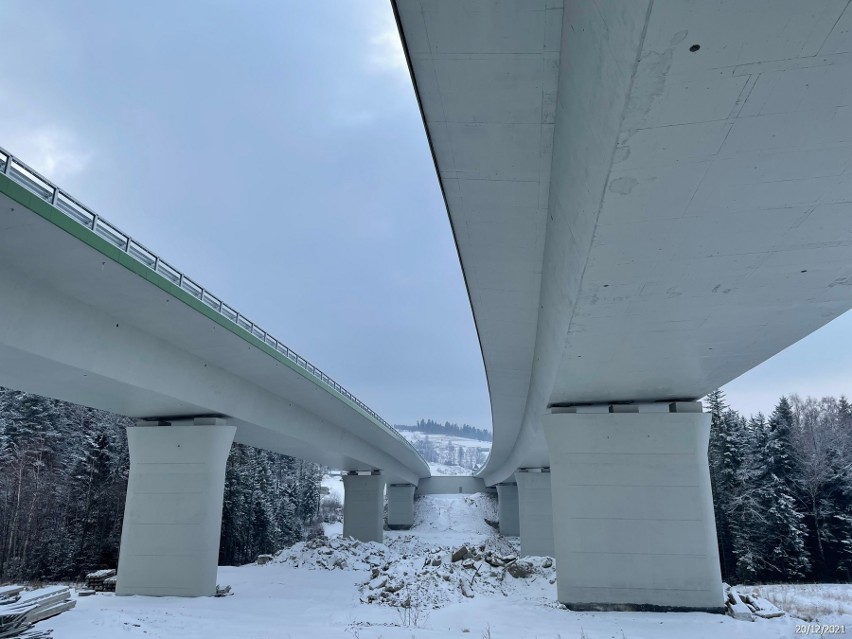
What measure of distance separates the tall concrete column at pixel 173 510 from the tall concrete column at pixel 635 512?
1251 cm

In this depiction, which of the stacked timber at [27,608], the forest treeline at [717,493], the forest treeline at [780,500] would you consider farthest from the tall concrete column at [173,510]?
the forest treeline at [780,500]

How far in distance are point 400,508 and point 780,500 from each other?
184ft

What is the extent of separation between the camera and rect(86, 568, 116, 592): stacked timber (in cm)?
2303

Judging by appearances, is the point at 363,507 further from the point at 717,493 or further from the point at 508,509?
the point at 717,493

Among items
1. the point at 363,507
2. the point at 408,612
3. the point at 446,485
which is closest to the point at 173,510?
the point at 408,612

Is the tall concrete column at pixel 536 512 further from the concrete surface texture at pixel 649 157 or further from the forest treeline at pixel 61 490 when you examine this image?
the concrete surface texture at pixel 649 157

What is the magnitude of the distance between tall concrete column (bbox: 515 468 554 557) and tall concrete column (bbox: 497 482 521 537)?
26290mm

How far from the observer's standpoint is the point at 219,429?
2081 centimetres

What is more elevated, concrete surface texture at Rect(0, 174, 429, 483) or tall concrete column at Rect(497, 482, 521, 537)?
concrete surface texture at Rect(0, 174, 429, 483)

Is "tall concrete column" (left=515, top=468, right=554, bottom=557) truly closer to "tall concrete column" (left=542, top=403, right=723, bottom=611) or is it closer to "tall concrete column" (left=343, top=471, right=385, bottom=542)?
"tall concrete column" (left=343, top=471, right=385, bottom=542)

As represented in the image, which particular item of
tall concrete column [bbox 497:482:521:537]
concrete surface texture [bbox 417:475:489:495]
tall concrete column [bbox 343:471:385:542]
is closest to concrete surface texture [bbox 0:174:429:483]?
tall concrete column [bbox 343:471:385:542]

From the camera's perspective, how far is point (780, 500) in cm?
3862

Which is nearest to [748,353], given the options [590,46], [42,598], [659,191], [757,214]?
[757,214]

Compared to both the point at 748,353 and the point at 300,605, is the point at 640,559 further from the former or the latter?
the point at 300,605
